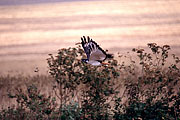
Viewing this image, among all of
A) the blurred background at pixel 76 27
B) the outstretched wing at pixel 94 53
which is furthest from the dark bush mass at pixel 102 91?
the blurred background at pixel 76 27

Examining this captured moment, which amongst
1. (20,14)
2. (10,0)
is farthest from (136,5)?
(10,0)

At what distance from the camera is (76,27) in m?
9.54

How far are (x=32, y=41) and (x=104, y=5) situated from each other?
3.04 m

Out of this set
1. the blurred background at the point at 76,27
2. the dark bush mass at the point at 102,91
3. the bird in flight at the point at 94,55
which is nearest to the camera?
the bird in flight at the point at 94,55

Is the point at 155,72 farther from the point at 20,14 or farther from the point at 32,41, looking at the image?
the point at 20,14

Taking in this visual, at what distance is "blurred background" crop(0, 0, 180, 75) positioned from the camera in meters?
7.95

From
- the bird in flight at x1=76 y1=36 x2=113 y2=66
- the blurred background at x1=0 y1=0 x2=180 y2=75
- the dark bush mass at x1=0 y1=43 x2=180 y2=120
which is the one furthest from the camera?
the blurred background at x1=0 y1=0 x2=180 y2=75

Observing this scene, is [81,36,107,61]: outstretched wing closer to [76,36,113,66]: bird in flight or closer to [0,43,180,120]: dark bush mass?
[76,36,113,66]: bird in flight

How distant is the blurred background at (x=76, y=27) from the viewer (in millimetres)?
7945

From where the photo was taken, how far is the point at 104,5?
436 inches

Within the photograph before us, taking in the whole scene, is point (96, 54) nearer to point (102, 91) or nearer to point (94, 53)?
point (94, 53)

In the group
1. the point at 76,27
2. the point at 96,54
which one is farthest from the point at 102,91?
the point at 76,27

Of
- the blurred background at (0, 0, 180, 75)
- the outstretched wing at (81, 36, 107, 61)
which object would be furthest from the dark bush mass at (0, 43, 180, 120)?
the blurred background at (0, 0, 180, 75)

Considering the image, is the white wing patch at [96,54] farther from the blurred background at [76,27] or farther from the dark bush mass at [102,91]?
the blurred background at [76,27]
